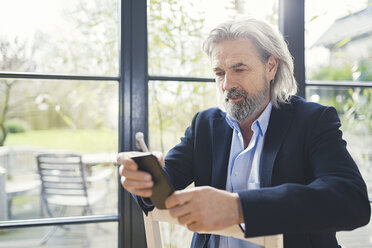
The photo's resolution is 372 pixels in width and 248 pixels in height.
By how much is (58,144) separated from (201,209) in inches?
37.7

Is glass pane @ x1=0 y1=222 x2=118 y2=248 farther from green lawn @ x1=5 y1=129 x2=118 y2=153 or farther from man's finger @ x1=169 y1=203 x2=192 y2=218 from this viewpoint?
man's finger @ x1=169 y1=203 x2=192 y2=218

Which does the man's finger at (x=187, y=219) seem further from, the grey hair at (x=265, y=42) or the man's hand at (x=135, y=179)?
the grey hair at (x=265, y=42)

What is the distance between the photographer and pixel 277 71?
4.42ft

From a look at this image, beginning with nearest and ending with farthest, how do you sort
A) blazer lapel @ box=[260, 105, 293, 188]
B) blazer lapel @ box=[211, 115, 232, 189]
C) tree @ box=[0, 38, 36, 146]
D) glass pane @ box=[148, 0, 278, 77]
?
blazer lapel @ box=[260, 105, 293, 188] → blazer lapel @ box=[211, 115, 232, 189] → tree @ box=[0, 38, 36, 146] → glass pane @ box=[148, 0, 278, 77]

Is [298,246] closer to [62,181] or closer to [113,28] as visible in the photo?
[62,181]

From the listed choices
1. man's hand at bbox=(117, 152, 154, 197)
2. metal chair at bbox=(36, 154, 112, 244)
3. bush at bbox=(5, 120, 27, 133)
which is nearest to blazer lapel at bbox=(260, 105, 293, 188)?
man's hand at bbox=(117, 152, 154, 197)

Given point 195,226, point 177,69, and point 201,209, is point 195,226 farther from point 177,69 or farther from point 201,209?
point 177,69

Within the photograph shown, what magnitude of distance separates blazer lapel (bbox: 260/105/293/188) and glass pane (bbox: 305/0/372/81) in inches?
24.3

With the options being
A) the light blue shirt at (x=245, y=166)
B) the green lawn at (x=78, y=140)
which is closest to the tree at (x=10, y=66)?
the green lawn at (x=78, y=140)

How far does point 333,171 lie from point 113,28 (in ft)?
3.64

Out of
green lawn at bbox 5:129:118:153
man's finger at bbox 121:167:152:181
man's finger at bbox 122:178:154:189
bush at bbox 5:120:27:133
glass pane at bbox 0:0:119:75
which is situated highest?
glass pane at bbox 0:0:119:75

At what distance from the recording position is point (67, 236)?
147 cm

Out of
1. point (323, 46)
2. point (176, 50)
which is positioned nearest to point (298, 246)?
point (176, 50)

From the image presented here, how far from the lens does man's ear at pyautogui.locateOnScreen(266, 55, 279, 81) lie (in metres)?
1.28
